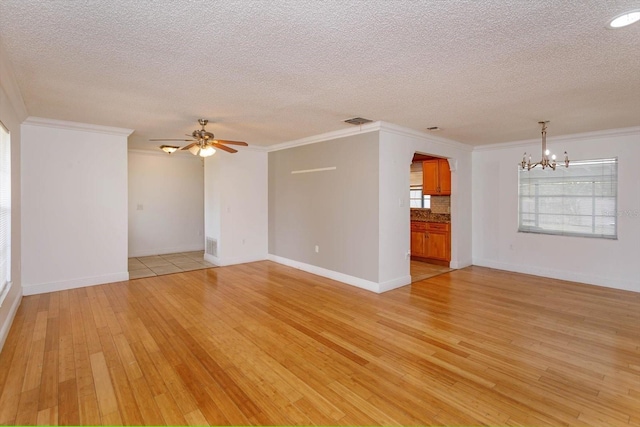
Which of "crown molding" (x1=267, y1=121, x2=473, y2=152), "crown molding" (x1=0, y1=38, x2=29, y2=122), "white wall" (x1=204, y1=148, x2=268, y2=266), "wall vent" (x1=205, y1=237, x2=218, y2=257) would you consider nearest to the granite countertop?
"crown molding" (x1=267, y1=121, x2=473, y2=152)

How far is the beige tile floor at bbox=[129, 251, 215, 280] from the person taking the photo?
5949mm

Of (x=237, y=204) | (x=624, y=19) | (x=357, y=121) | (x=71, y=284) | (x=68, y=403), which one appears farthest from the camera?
(x=237, y=204)

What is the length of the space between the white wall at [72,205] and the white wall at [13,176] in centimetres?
29

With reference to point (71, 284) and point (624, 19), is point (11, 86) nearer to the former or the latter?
point (71, 284)

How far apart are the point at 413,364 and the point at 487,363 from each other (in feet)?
2.10

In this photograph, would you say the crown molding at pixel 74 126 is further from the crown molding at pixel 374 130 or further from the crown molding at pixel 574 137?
the crown molding at pixel 574 137

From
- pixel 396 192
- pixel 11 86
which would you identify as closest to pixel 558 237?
pixel 396 192

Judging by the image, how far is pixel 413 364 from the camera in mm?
2758

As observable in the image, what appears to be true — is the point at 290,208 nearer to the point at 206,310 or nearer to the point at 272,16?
the point at 206,310

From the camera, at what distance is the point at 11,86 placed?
312 cm

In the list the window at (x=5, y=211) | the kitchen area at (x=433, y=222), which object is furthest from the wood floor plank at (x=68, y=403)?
the kitchen area at (x=433, y=222)

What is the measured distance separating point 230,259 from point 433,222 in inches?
172

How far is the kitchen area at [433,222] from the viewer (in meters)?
6.67

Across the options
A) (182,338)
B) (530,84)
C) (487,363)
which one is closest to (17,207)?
(182,338)
